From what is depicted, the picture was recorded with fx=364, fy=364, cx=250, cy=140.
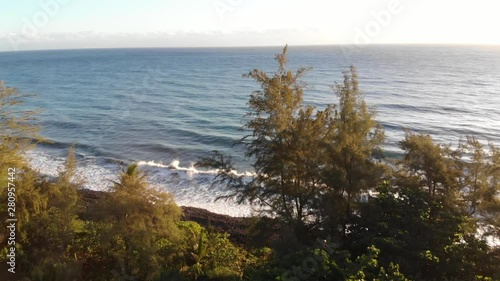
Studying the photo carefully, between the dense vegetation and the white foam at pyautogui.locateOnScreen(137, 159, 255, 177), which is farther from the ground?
the dense vegetation

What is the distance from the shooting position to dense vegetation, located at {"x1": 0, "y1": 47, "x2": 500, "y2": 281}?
42.0 feet

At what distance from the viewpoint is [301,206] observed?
15.3 metres

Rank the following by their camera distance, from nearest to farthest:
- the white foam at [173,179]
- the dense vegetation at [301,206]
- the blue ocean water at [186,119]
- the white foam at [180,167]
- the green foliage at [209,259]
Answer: the dense vegetation at [301,206] → the green foliage at [209,259] → the white foam at [173,179] → the white foam at [180,167] → the blue ocean water at [186,119]

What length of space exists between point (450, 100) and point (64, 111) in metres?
61.9

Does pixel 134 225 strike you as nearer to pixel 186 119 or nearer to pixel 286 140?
pixel 286 140

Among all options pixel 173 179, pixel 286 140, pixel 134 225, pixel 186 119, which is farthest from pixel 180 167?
pixel 286 140

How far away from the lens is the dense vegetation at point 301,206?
12.8m

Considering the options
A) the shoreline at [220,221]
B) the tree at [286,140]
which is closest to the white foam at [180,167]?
the shoreline at [220,221]

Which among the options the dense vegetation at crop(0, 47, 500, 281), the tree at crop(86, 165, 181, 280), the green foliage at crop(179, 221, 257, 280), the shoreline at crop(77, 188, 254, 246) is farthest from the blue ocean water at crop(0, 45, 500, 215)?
the tree at crop(86, 165, 181, 280)

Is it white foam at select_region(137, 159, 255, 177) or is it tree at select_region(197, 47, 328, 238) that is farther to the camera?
white foam at select_region(137, 159, 255, 177)

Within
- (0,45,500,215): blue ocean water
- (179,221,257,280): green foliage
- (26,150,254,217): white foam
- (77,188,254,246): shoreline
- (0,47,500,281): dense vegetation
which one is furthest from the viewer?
(0,45,500,215): blue ocean water

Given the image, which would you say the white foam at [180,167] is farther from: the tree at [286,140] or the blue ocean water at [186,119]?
the tree at [286,140]

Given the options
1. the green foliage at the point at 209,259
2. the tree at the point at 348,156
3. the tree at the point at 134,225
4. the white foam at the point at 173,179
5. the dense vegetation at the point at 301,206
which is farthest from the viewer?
the white foam at the point at 173,179

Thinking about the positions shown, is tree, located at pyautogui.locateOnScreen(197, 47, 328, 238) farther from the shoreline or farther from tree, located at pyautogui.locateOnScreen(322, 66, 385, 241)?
the shoreline
